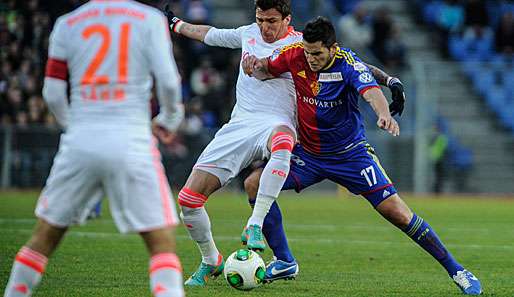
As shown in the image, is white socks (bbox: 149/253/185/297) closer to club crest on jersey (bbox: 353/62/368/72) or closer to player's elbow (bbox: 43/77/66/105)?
player's elbow (bbox: 43/77/66/105)

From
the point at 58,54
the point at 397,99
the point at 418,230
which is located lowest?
the point at 418,230

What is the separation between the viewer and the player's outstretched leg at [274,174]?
335 inches

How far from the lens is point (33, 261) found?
6.05 m

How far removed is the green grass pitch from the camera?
8.74 m

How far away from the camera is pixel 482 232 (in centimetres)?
1503

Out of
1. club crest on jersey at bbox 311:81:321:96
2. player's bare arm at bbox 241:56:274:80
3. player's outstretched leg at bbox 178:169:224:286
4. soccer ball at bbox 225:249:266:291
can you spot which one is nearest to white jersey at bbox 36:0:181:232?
soccer ball at bbox 225:249:266:291

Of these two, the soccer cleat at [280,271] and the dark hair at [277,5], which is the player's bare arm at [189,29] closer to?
the dark hair at [277,5]

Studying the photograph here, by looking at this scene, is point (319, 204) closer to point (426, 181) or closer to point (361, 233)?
point (426, 181)

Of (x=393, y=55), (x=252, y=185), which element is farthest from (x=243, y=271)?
(x=393, y=55)

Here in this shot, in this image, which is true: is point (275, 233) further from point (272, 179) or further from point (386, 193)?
point (386, 193)

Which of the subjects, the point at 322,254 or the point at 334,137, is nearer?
the point at 334,137

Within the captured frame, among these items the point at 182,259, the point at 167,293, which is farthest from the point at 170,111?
the point at 182,259

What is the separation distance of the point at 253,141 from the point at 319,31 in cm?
128

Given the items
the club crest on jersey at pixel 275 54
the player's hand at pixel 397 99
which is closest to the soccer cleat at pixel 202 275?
the club crest on jersey at pixel 275 54
